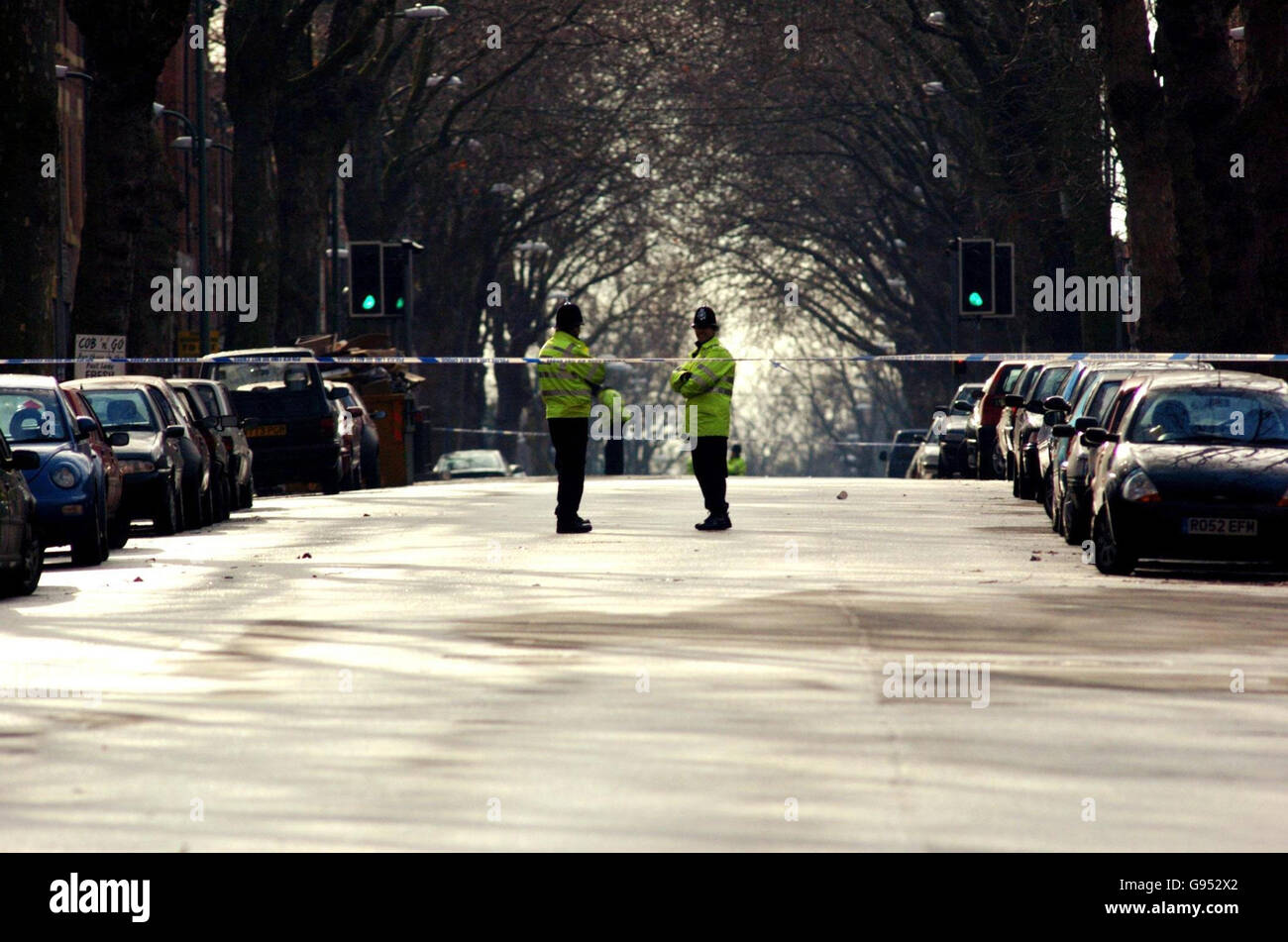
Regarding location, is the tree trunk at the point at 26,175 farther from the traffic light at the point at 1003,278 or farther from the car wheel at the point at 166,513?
the traffic light at the point at 1003,278

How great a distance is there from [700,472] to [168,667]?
36.1 ft

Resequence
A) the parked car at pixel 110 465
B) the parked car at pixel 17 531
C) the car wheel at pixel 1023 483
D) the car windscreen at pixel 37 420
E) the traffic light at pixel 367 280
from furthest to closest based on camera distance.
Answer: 1. the traffic light at pixel 367 280
2. the car wheel at pixel 1023 483
3. the parked car at pixel 110 465
4. the car windscreen at pixel 37 420
5. the parked car at pixel 17 531

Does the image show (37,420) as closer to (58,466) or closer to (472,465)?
Answer: (58,466)

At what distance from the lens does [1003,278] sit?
→ 40594 millimetres

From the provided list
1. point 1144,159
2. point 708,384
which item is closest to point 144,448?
point 708,384

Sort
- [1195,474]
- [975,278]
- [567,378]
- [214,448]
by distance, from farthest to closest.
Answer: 1. [975,278]
2. [214,448]
3. [567,378]
4. [1195,474]

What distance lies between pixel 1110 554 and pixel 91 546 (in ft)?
25.9

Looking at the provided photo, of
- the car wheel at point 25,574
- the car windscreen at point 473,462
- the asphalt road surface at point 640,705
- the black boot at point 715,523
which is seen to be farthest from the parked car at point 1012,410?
the car windscreen at point 473,462

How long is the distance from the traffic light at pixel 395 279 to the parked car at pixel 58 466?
20.4 m

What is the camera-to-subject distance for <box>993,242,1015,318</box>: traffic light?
132ft

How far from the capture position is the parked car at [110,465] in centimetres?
2258

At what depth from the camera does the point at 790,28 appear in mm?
48844

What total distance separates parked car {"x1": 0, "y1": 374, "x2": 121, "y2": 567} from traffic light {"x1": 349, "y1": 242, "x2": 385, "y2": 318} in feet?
66.3
